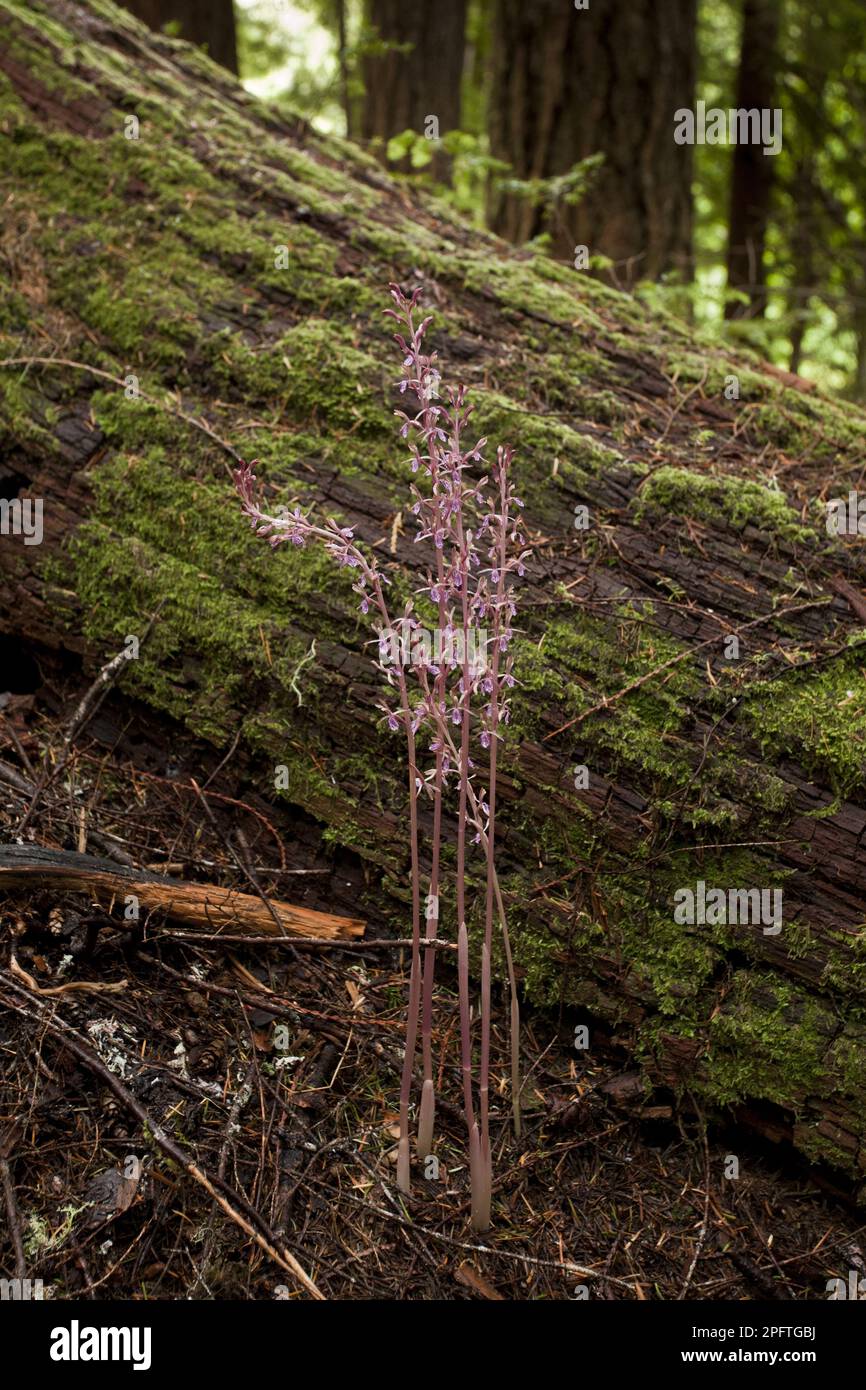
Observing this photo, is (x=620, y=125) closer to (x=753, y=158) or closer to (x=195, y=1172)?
(x=753, y=158)

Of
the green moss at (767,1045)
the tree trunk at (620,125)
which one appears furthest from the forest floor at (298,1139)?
the tree trunk at (620,125)

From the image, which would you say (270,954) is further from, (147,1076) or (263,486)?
(263,486)

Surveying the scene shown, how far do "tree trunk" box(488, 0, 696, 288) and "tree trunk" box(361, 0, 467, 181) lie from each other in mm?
2053

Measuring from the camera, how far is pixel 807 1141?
261 centimetres

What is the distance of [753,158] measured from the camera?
412 inches

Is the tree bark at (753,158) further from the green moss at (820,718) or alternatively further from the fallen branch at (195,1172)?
the fallen branch at (195,1172)

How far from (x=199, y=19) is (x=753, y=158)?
601cm

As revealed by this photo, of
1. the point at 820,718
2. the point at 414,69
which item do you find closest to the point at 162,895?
the point at 820,718

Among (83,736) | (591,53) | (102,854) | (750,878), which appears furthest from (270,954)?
(591,53)

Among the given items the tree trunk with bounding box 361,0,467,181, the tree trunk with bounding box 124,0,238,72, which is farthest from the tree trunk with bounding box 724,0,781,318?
the tree trunk with bounding box 124,0,238,72

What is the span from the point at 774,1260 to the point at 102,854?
7.21 feet

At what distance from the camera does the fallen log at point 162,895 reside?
8.67 ft

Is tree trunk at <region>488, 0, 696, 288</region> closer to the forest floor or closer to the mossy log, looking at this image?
the mossy log

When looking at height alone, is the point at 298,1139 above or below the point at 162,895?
below
